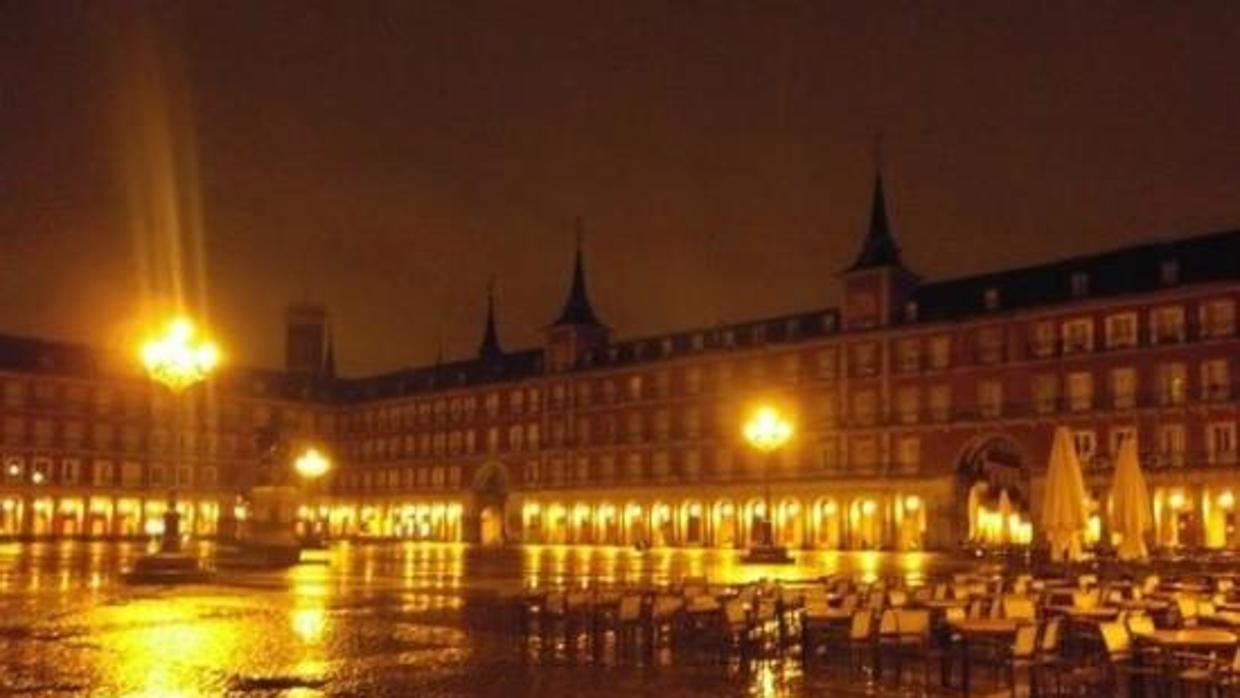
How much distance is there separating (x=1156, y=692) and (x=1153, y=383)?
163ft

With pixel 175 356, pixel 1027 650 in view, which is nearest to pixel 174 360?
pixel 175 356

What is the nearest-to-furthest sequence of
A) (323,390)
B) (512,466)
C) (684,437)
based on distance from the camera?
(684,437), (512,466), (323,390)

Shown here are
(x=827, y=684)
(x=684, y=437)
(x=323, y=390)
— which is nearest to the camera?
(x=827, y=684)

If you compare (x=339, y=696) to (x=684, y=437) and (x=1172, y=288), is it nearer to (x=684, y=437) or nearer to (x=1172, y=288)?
(x=1172, y=288)

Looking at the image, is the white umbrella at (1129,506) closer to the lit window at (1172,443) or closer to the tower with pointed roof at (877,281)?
the lit window at (1172,443)

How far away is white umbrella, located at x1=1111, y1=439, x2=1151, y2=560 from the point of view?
1152 inches

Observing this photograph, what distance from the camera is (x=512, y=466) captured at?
3770 inches

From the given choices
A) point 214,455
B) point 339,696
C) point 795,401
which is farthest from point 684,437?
point 339,696

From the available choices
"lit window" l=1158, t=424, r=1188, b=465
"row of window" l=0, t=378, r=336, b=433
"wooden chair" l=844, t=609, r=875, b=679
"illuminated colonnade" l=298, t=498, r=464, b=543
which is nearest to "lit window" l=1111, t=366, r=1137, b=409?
"lit window" l=1158, t=424, r=1188, b=465

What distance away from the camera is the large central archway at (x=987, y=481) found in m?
66.1

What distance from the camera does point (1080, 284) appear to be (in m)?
64.8

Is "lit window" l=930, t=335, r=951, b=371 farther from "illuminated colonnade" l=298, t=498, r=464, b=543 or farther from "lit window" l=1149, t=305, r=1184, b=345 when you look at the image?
"illuminated colonnade" l=298, t=498, r=464, b=543

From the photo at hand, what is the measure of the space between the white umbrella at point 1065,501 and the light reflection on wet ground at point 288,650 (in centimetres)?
1184

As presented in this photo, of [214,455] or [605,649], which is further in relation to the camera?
[214,455]
